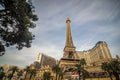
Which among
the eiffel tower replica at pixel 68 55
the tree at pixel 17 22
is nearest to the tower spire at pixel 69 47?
the eiffel tower replica at pixel 68 55

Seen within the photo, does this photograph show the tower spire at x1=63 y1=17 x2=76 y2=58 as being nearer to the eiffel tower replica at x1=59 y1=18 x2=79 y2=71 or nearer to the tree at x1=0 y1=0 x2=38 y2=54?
the eiffel tower replica at x1=59 y1=18 x2=79 y2=71

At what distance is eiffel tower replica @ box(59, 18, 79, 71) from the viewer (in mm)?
79000

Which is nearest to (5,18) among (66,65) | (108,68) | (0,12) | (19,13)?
(0,12)

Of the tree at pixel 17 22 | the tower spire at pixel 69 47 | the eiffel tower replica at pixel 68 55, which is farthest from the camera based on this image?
the tower spire at pixel 69 47

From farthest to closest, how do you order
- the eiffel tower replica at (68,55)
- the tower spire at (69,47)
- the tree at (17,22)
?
the tower spire at (69,47)
the eiffel tower replica at (68,55)
the tree at (17,22)

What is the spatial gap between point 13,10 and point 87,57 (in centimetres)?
14146

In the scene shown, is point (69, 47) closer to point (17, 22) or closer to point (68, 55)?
point (68, 55)

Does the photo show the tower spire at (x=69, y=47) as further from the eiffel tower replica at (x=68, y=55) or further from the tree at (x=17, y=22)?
the tree at (x=17, y=22)

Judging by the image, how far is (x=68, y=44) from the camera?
300 feet

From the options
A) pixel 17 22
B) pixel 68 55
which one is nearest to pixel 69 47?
pixel 68 55

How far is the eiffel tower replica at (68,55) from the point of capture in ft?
259

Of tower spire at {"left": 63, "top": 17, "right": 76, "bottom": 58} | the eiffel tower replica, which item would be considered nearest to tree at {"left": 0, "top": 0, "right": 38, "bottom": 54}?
the eiffel tower replica

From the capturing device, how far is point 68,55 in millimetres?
89438

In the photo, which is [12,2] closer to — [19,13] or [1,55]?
[19,13]
